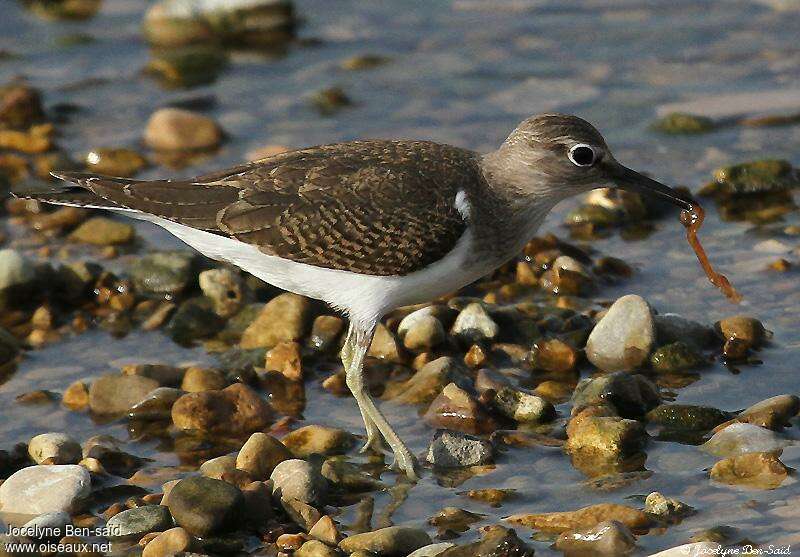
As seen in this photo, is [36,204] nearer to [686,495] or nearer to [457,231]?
[457,231]

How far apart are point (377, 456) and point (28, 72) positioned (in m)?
10.4

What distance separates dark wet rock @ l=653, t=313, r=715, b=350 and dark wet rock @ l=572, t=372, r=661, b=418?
0.76m

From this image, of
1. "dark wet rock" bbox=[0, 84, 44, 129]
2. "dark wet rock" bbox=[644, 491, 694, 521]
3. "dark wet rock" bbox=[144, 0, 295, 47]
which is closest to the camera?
"dark wet rock" bbox=[644, 491, 694, 521]

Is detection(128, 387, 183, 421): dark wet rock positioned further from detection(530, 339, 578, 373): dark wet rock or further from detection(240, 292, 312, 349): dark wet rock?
detection(530, 339, 578, 373): dark wet rock

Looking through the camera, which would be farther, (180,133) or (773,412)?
(180,133)

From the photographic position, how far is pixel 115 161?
44.9 ft

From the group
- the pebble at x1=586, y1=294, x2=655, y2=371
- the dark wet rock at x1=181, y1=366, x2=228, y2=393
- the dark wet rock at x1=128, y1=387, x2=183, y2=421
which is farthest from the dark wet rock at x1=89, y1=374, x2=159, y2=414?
the pebble at x1=586, y1=294, x2=655, y2=371

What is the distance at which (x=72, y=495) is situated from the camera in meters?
7.57

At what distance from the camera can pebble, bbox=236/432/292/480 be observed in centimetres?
787

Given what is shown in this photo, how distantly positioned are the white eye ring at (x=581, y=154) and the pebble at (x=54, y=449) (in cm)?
404

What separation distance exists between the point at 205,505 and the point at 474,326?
10.4ft

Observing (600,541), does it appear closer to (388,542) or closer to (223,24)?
(388,542)

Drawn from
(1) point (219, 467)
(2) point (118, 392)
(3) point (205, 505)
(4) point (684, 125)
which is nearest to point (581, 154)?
(1) point (219, 467)

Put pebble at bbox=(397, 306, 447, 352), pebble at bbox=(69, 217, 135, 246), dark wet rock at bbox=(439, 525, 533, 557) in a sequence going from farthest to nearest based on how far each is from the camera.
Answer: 1. pebble at bbox=(69, 217, 135, 246)
2. pebble at bbox=(397, 306, 447, 352)
3. dark wet rock at bbox=(439, 525, 533, 557)
